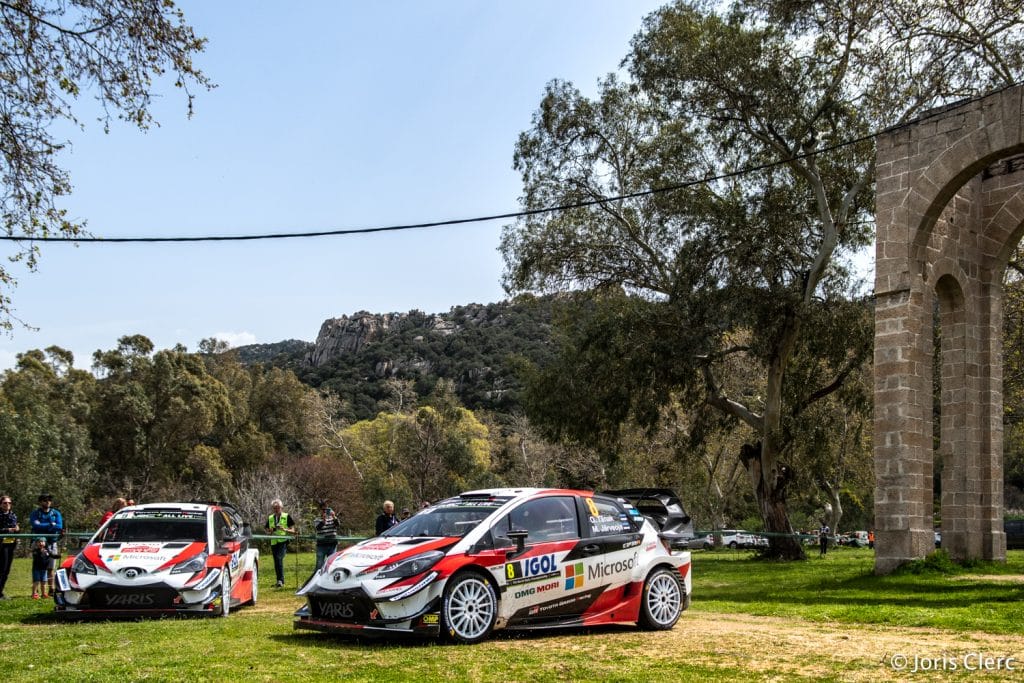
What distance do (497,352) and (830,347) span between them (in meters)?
56.3

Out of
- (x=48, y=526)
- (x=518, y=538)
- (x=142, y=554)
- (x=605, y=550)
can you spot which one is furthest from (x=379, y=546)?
(x=48, y=526)

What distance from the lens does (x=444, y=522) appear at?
1120 cm

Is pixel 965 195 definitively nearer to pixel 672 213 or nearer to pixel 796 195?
pixel 796 195

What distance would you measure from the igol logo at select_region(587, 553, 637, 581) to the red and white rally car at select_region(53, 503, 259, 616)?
547 cm

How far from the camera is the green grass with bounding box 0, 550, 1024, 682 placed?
329 inches

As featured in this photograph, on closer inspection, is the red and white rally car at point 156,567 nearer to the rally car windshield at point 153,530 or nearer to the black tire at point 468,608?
the rally car windshield at point 153,530

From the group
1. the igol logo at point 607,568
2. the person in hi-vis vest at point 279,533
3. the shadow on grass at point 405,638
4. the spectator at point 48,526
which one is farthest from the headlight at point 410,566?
the person in hi-vis vest at point 279,533

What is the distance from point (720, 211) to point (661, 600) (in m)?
16.8

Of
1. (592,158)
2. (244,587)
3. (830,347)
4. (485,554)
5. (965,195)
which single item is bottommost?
(244,587)

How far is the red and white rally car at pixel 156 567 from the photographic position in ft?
43.7

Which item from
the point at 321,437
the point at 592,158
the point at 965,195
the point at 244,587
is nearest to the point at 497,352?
the point at 321,437

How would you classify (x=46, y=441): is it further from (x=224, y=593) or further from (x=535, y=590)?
(x=535, y=590)

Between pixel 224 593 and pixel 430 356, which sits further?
pixel 430 356

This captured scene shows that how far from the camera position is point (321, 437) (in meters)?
66.9
